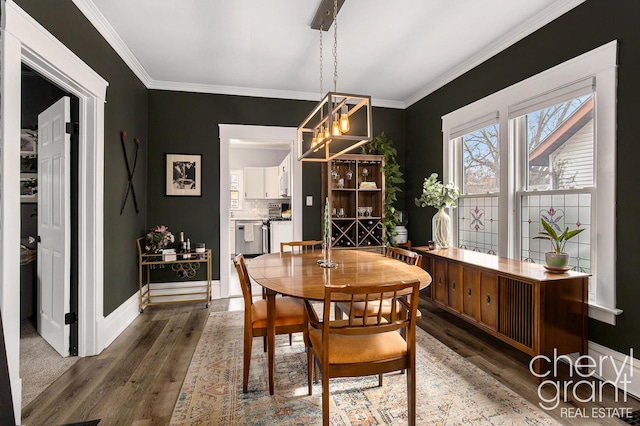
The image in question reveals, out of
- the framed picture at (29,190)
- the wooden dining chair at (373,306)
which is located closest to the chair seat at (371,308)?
the wooden dining chair at (373,306)

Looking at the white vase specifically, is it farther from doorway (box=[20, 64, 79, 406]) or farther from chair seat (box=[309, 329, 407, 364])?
doorway (box=[20, 64, 79, 406])

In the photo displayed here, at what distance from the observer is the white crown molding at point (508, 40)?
2.51 m

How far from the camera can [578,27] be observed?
2.44m

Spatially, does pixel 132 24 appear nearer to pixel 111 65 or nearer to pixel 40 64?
pixel 111 65

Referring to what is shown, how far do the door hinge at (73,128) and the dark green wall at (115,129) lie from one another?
0.26 metres

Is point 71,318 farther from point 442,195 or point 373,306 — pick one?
point 442,195

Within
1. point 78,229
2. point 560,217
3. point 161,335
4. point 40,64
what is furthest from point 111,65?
point 560,217

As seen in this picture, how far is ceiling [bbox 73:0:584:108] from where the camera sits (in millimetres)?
2559

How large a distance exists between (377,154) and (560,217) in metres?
2.48

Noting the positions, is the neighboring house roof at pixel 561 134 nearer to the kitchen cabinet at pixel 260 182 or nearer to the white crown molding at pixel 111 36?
the white crown molding at pixel 111 36

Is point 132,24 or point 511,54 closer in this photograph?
point 132,24

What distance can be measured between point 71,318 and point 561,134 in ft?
14.1

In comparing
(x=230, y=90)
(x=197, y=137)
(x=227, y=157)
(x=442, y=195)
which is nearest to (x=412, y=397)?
(x=442, y=195)

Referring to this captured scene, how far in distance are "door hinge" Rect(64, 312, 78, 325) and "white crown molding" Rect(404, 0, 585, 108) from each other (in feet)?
14.7
